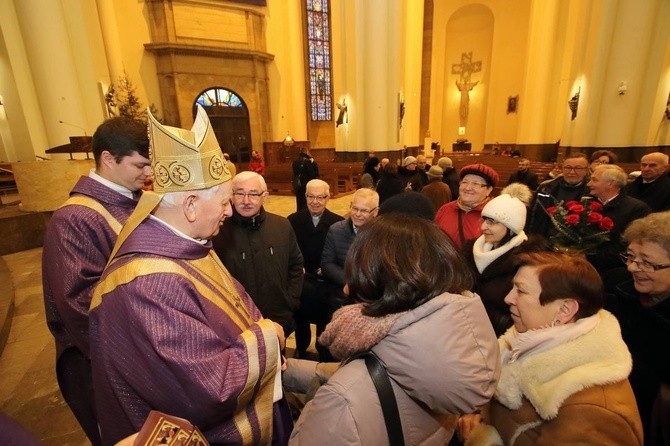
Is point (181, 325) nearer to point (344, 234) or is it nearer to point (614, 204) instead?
point (344, 234)

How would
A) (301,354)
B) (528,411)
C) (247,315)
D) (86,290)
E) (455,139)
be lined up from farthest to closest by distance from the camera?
(455,139) → (301,354) → (86,290) → (247,315) → (528,411)

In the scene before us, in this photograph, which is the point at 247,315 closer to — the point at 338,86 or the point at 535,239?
the point at 535,239

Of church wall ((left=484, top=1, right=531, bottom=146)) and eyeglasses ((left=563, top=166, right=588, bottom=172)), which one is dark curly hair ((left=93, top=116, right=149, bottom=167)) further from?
church wall ((left=484, top=1, right=531, bottom=146))

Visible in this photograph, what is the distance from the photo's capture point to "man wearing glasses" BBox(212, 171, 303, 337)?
232 centimetres

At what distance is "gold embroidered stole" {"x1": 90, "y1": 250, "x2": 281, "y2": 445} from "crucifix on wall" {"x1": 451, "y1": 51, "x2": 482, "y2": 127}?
25.0 meters

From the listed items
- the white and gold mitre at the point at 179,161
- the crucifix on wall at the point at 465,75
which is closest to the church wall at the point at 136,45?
the white and gold mitre at the point at 179,161

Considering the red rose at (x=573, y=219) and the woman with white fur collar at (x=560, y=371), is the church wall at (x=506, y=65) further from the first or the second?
the woman with white fur collar at (x=560, y=371)

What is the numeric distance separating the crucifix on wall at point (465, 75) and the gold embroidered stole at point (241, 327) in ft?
82.1

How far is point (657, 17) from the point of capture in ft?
31.9

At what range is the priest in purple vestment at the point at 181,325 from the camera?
1055mm

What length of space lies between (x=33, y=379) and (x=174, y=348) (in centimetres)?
312

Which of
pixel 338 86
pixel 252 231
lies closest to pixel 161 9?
pixel 338 86

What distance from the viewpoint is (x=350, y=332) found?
95 centimetres

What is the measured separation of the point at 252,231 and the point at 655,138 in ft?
45.1
